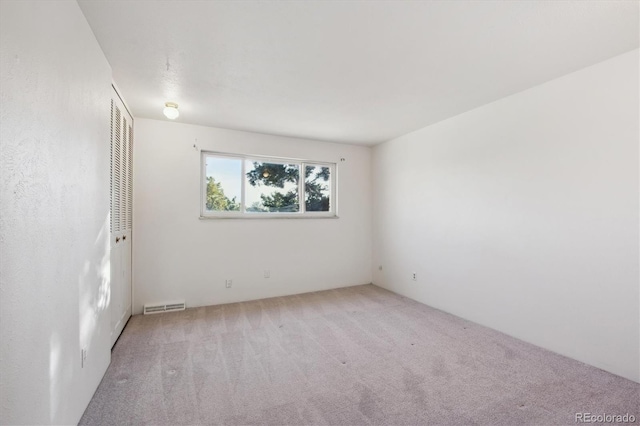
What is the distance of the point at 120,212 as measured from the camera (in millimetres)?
3016

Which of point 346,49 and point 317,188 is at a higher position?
point 346,49

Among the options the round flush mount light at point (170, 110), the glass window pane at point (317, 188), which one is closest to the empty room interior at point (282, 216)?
the round flush mount light at point (170, 110)

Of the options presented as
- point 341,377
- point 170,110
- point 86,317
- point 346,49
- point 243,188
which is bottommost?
point 341,377

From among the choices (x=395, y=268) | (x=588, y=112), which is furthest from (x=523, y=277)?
(x=395, y=268)

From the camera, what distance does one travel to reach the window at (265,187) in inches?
163

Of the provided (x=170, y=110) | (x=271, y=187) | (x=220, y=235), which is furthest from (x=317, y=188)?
(x=170, y=110)

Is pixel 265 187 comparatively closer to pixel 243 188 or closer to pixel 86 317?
pixel 243 188

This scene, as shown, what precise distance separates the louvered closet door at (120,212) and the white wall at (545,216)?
11.9 feet

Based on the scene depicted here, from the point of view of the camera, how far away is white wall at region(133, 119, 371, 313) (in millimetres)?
3727

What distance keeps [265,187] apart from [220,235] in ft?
3.21

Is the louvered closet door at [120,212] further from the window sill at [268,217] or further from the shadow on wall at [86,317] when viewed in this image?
the window sill at [268,217]

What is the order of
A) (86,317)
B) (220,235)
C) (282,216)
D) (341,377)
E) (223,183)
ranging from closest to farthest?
(86,317)
(341,377)
(220,235)
(223,183)
(282,216)

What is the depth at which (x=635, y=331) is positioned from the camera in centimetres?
218

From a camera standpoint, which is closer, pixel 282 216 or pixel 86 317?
pixel 86 317
